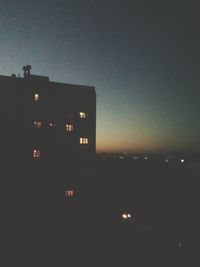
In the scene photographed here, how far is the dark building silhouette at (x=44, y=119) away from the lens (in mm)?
33875

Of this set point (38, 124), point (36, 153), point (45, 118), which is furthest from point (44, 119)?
point (36, 153)

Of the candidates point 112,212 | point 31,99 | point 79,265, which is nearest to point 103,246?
point 79,265

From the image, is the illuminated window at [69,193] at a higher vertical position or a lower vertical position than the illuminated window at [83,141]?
lower

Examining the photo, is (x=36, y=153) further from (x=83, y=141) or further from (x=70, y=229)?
(x=70, y=229)

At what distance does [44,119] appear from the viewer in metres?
35.5

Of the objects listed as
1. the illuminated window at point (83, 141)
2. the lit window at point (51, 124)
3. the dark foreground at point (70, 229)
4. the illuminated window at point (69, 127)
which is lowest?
the dark foreground at point (70, 229)

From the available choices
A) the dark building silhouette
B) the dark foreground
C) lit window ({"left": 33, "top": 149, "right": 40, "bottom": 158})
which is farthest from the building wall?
the dark foreground

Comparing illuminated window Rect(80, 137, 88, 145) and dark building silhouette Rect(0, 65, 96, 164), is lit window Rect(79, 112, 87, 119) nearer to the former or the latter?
dark building silhouette Rect(0, 65, 96, 164)

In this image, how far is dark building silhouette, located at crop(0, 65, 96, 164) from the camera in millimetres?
33875

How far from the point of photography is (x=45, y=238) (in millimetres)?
29688

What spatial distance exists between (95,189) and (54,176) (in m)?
6.50

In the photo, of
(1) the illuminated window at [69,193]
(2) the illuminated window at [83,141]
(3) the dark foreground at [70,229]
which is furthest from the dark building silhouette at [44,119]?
(1) the illuminated window at [69,193]

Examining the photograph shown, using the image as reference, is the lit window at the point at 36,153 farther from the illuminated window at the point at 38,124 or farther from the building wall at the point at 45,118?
the illuminated window at the point at 38,124

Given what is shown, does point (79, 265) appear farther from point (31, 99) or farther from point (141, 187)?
→ point (141, 187)
